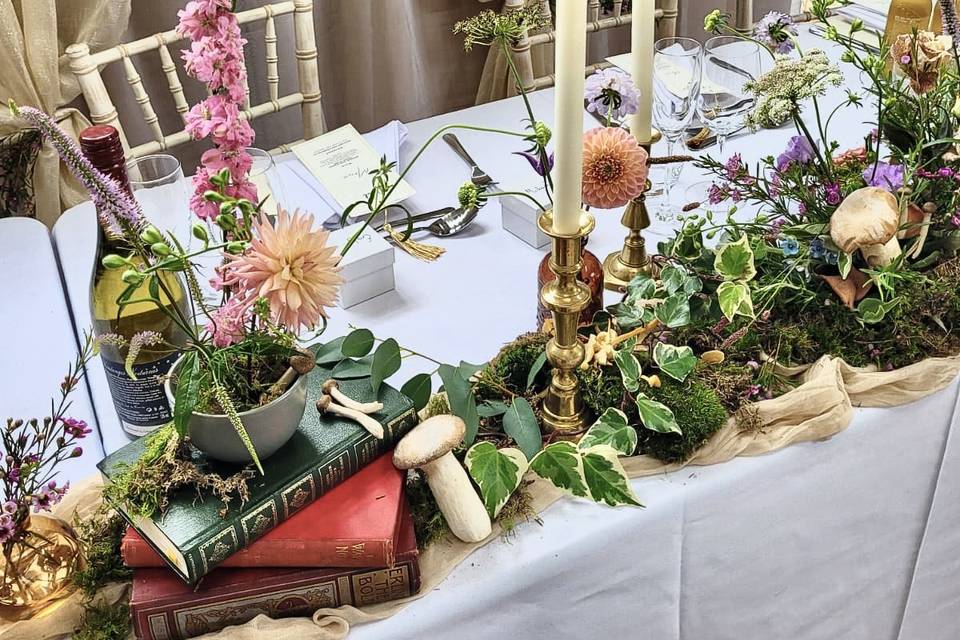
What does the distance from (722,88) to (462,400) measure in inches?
27.7

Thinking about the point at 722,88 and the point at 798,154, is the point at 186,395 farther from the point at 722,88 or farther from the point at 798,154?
the point at 722,88

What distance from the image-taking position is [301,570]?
2.25 ft

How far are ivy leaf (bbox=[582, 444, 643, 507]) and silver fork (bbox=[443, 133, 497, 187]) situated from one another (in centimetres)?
60

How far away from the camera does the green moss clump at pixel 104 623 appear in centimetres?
67

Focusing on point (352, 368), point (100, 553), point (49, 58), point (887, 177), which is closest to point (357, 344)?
point (352, 368)

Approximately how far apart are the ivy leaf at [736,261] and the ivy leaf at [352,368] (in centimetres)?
31

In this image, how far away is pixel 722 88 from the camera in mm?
1286

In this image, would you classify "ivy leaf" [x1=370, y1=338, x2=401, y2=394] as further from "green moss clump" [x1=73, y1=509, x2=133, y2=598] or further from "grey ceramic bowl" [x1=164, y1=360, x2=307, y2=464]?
"green moss clump" [x1=73, y1=509, x2=133, y2=598]

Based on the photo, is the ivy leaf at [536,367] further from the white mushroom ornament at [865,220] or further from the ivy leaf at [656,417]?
the white mushroom ornament at [865,220]

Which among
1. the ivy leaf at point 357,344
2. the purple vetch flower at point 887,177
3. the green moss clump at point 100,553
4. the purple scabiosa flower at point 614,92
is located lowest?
the green moss clump at point 100,553

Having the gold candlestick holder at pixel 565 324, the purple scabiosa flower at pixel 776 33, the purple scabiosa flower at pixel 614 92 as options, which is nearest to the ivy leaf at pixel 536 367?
the gold candlestick holder at pixel 565 324

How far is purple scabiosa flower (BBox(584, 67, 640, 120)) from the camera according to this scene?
35.4 inches

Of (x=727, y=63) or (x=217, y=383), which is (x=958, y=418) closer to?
(x=727, y=63)

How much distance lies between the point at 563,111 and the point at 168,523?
387mm
